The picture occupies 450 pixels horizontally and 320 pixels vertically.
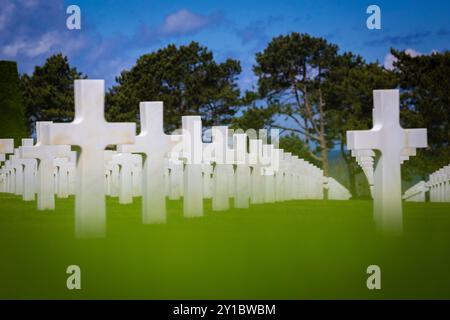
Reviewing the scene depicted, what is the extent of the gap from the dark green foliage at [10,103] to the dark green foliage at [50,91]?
398cm

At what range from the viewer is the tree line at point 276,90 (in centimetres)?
4228

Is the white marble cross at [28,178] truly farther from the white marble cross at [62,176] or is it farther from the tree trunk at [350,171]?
the tree trunk at [350,171]

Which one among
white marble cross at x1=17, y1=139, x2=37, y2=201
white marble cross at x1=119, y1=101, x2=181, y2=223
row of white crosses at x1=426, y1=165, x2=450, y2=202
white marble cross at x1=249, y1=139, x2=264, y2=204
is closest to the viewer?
white marble cross at x1=119, y1=101, x2=181, y2=223

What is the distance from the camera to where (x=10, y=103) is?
39594mm

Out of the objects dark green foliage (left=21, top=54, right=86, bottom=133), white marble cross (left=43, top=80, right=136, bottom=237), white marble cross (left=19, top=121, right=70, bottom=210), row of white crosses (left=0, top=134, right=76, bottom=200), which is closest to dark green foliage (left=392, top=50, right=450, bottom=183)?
dark green foliage (left=21, top=54, right=86, bottom=133)

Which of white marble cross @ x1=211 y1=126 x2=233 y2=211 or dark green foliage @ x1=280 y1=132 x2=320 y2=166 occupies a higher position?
dark green foliage @ x1=280 y1=132 x2=320 y2=166

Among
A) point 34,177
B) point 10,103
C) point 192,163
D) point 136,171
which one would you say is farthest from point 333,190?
point 10,103

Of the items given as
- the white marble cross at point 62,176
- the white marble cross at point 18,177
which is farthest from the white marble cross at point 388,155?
the white marble cross at point 18,177

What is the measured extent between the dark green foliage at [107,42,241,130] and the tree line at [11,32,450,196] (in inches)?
2.1

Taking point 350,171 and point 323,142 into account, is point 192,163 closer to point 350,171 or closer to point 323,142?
point 323,142

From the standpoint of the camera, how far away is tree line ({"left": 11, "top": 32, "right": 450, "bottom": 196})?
42.3 meters

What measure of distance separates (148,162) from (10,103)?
96.9ft

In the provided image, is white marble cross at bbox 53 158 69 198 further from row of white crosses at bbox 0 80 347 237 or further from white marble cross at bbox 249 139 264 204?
white marble cross at bbox 249 139 264 204

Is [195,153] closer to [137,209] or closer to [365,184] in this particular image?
[137,209]
